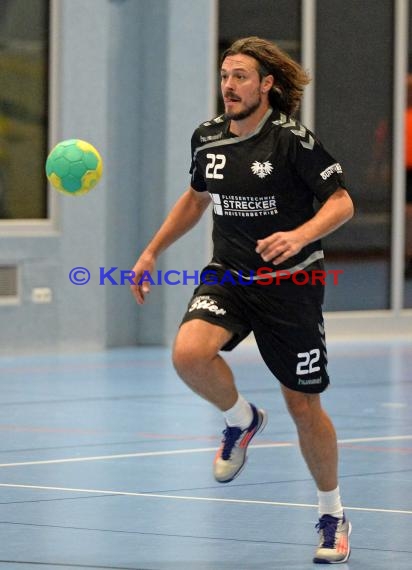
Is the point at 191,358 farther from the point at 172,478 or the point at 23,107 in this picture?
the point at 23,107

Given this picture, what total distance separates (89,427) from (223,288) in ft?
12.5

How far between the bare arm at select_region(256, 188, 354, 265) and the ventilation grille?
343 inches

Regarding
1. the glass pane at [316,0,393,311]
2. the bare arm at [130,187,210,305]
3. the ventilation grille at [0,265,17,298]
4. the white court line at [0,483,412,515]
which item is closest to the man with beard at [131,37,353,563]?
the bare arm at [130,187,210,305]

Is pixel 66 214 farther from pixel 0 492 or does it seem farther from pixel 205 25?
pixel 0 492

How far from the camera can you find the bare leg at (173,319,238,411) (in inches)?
236

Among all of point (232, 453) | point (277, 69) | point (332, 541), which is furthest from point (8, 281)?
point (332, 541)

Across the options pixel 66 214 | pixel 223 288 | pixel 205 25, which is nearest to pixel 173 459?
pixel 223 288

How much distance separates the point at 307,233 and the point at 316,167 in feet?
1.25

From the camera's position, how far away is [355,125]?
17062mm

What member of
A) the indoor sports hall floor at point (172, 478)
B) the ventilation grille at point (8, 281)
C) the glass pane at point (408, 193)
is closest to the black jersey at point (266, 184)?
the indoor sports hall floor at point (172, 478)

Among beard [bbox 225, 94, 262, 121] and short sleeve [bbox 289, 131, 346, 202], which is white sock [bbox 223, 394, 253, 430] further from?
beard [bbox 225, 94, 262, 121]

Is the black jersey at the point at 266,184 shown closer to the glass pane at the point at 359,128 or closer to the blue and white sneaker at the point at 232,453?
the blue and white sneaker at the point at 232,453

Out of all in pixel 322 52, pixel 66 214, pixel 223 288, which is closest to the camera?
pixel 223 288

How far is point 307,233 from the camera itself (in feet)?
19.1
